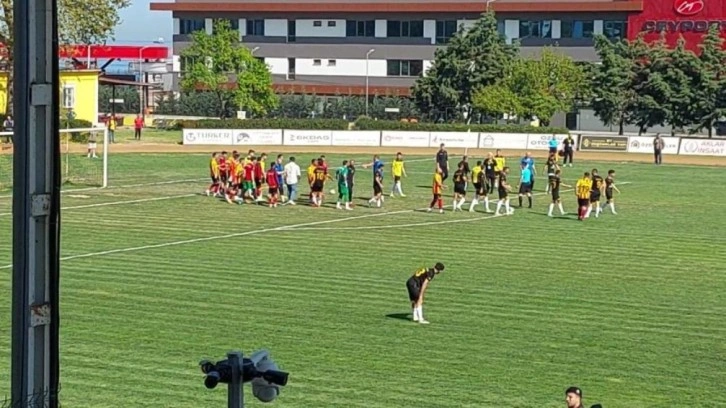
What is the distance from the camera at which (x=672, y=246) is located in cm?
3316

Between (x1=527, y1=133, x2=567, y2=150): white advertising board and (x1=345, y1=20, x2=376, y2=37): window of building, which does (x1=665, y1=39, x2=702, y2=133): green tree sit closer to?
(x1=527, y1=133, x2=567, y2=150): white advertising board

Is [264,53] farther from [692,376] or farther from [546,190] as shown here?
[692,376]

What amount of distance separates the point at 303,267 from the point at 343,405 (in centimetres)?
1185

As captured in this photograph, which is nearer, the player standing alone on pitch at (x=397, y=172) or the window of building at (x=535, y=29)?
the player standing alone on pitch at (x=397, y=172)

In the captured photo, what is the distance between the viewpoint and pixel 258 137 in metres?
73.0

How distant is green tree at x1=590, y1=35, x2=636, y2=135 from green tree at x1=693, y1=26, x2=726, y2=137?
446cm

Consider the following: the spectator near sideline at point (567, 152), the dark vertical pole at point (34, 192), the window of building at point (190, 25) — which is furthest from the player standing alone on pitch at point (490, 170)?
the window of building at point (190, 25)

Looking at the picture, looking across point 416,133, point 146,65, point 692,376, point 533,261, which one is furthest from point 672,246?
point 146,65

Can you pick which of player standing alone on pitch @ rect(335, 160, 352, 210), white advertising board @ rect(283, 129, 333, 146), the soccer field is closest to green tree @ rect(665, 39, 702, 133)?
white advertising board @ rect(283, 129, 333, 146)

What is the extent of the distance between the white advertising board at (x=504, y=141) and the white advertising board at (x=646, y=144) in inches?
231

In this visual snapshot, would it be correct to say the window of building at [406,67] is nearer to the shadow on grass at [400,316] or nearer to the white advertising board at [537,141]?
the white advertising board at [537,141]

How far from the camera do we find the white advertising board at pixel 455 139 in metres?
74.5

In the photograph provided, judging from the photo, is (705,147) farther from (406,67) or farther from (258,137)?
(406,67)

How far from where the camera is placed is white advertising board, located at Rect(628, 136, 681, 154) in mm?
71250
